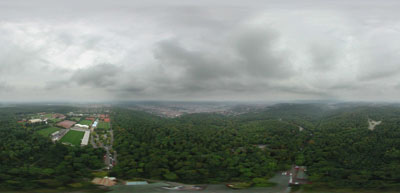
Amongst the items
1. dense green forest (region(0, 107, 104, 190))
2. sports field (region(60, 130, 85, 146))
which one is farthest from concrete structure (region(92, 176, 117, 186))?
sports field (region(60, 130, 85, 146))

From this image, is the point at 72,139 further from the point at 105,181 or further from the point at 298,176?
the point at 298,176

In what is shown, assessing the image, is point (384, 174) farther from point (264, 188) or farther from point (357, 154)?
point (264, 188)

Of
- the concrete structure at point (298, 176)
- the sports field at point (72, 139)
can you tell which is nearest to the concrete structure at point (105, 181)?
the concrete structure at point (298, 176)

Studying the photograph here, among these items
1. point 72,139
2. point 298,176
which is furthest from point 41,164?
point 298,176

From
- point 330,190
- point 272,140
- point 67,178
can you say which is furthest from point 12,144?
point 272,140

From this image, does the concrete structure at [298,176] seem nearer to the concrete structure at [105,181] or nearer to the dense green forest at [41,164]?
the concrete structure at [105,181]

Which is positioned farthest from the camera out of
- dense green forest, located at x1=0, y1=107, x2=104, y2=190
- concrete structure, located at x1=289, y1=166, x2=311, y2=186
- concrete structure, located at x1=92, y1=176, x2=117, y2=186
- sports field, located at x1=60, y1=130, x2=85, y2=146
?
sports field, located at x1=60, y1=130, x2=85, y2=146

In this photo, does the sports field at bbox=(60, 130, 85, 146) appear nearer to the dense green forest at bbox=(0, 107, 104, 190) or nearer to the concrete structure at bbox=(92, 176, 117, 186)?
the dense green forest at bbox=(0, 107, 104, 190)

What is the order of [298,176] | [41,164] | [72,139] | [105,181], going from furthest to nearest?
[72,139], [41,164], [298,176], [105,181]
